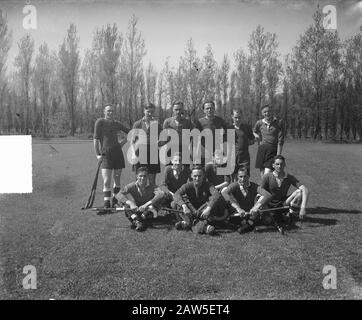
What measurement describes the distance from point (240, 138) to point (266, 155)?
53 centimetres

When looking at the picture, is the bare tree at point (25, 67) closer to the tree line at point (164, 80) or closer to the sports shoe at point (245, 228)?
the tree line at point (164, 80)

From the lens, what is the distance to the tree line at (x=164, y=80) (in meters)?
4.96

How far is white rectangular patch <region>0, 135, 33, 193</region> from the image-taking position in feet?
15.4

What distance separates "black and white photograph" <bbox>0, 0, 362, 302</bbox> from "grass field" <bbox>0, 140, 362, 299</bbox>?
20mm

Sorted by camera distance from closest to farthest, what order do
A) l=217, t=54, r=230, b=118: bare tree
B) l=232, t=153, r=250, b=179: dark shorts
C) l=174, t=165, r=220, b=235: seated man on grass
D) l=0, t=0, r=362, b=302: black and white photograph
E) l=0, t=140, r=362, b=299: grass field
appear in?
l=0, t=140, r=362, b=299: grass field < l=0, t=0, r=362, b=302: black and white photograph < l=174, t=165, r=220, b=235: seated man on grass < l=217, t=54, r=230, b=118: bare tree < l=232, t=153, r=250, b=179: dark shorts

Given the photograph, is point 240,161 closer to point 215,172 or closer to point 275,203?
point 215,172

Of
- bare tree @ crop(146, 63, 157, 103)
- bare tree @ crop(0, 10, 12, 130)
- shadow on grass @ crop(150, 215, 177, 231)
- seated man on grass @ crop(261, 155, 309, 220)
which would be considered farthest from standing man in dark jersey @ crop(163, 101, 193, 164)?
bare tree @ crop(0, 10, 12, 130)

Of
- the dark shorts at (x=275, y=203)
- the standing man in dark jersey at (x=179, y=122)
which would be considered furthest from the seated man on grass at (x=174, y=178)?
the dark shorts at (x=275, y=203)

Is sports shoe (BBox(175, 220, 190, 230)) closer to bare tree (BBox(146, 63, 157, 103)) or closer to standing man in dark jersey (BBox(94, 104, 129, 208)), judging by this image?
standing man in dark jersey (BBox(94, 104, 129, 208))

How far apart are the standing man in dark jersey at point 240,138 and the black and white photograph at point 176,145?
22 millimetres

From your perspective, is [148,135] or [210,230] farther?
[148,135]

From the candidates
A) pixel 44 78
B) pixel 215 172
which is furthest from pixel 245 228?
pixel 44 78

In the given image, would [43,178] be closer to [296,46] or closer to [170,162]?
[170,162]

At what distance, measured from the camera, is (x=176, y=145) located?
219 inches
